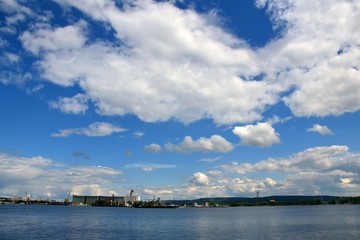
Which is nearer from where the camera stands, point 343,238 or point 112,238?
point 343,238

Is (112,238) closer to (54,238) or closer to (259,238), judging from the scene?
(54,238)

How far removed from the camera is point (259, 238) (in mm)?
84562

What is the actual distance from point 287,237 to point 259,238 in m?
6.85

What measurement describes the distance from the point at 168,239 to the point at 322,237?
35.8 m

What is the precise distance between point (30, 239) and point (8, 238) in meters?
6.00

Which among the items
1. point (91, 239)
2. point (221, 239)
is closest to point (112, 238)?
point (91, 239)

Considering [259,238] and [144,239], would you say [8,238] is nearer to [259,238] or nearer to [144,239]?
[144,239]

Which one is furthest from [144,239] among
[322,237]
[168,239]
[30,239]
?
[322,237]

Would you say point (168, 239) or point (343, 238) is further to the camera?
point (168, 239)

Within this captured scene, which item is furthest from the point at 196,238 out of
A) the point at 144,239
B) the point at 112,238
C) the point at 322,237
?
the point at 322,237

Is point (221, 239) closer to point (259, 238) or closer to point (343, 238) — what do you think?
point (259, 238)

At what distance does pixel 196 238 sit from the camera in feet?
290

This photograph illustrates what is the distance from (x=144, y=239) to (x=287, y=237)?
33.7 meters

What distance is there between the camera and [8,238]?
276 feet
